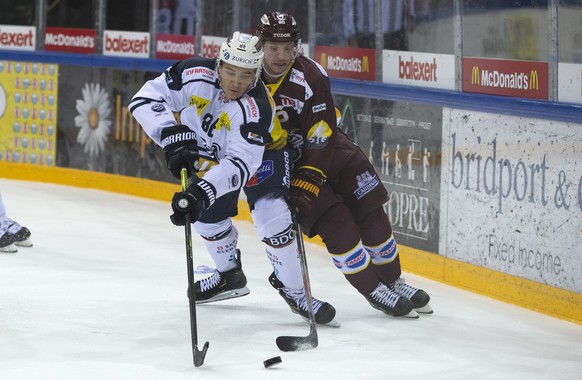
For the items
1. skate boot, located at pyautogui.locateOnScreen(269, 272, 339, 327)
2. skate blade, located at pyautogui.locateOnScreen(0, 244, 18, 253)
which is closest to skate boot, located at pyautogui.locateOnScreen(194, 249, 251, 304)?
skate boot, located at pyautogui.locateOnScreen(269, 272, 339, 327)

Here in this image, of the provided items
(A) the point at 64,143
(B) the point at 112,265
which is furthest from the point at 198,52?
(B) the point at 112,265

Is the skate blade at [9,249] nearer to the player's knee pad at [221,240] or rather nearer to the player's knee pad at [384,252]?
the player's knee pad at [221,240]

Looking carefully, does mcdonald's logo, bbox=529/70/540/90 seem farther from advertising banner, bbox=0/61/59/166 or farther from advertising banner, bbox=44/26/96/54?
advertising banner, bbox=0/61/59/166

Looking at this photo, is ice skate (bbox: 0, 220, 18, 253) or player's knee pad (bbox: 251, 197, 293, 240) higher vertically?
player's knee pad (bbox: 251, 197, 293, 240)

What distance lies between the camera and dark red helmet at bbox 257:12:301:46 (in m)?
4.67

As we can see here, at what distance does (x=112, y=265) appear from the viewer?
5.98 meters

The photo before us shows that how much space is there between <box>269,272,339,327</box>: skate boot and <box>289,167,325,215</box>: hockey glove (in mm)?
336

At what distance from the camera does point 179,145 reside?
434 cm

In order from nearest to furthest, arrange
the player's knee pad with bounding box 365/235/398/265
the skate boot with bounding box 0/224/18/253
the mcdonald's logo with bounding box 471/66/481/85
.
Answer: the player's knee pad with bounding box 365/235/398/265 → the mcdonald's logo with bounding box 471/66/481/85 → the skate boot with bounding box 0/224/18/253

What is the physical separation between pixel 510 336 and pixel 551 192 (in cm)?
73

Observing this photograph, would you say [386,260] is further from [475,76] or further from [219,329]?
[475,76]

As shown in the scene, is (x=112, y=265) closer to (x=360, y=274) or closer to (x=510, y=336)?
(x=360, y=274)

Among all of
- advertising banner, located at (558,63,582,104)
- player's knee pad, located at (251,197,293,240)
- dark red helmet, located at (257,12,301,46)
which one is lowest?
player's knee pad, located at (251,197,293,240)

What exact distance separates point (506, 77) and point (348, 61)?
1.45 meters
